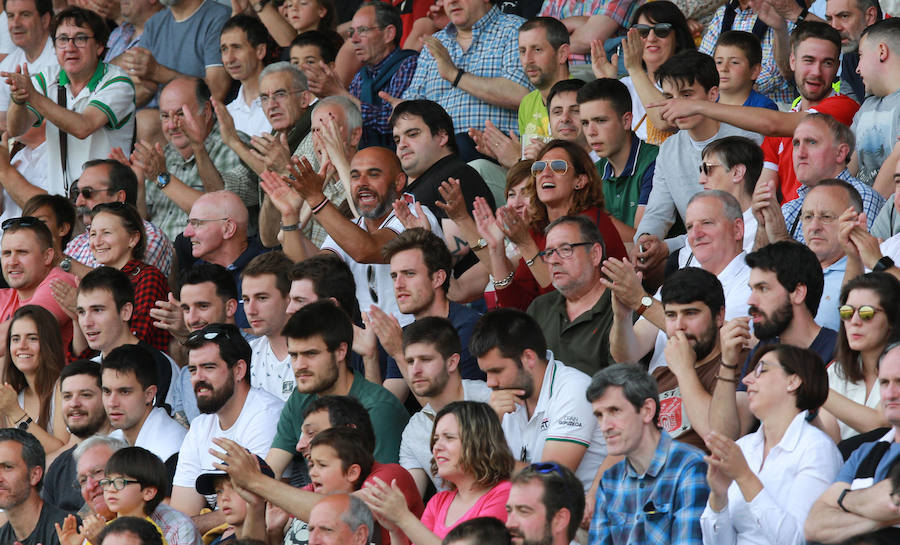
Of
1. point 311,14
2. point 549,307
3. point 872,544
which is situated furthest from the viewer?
point 311,14

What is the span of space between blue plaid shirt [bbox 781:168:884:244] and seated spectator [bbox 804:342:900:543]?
173 centimetres

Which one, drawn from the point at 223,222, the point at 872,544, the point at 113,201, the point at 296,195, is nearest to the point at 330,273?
the point at 296,195

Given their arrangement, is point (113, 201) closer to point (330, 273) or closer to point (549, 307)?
point (330, 273)

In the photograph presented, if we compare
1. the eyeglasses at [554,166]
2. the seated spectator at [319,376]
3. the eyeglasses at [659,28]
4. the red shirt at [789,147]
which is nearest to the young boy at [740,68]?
the red shirt at [789,147]

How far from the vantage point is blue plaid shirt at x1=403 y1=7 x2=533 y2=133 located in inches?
368

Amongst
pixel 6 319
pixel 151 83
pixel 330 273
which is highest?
pixel 151 83

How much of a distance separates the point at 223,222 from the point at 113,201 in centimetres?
84

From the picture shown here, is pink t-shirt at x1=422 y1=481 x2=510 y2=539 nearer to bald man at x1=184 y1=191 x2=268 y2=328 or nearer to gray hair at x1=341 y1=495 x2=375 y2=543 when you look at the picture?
gray hair at x1=341 y1=495 x2=375 y2=543

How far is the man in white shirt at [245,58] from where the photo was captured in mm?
10148

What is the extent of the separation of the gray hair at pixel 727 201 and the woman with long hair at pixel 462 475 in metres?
1.58

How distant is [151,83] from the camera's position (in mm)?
10727

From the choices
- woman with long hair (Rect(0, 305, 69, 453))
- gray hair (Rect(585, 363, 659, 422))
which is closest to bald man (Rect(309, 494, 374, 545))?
gray hair (Rect(585, 363, 659, 422))

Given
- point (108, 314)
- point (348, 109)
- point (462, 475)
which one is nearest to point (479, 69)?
point (348, 109)

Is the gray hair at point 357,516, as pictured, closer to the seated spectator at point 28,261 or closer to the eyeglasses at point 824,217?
the eyeglasses at point 824,217
